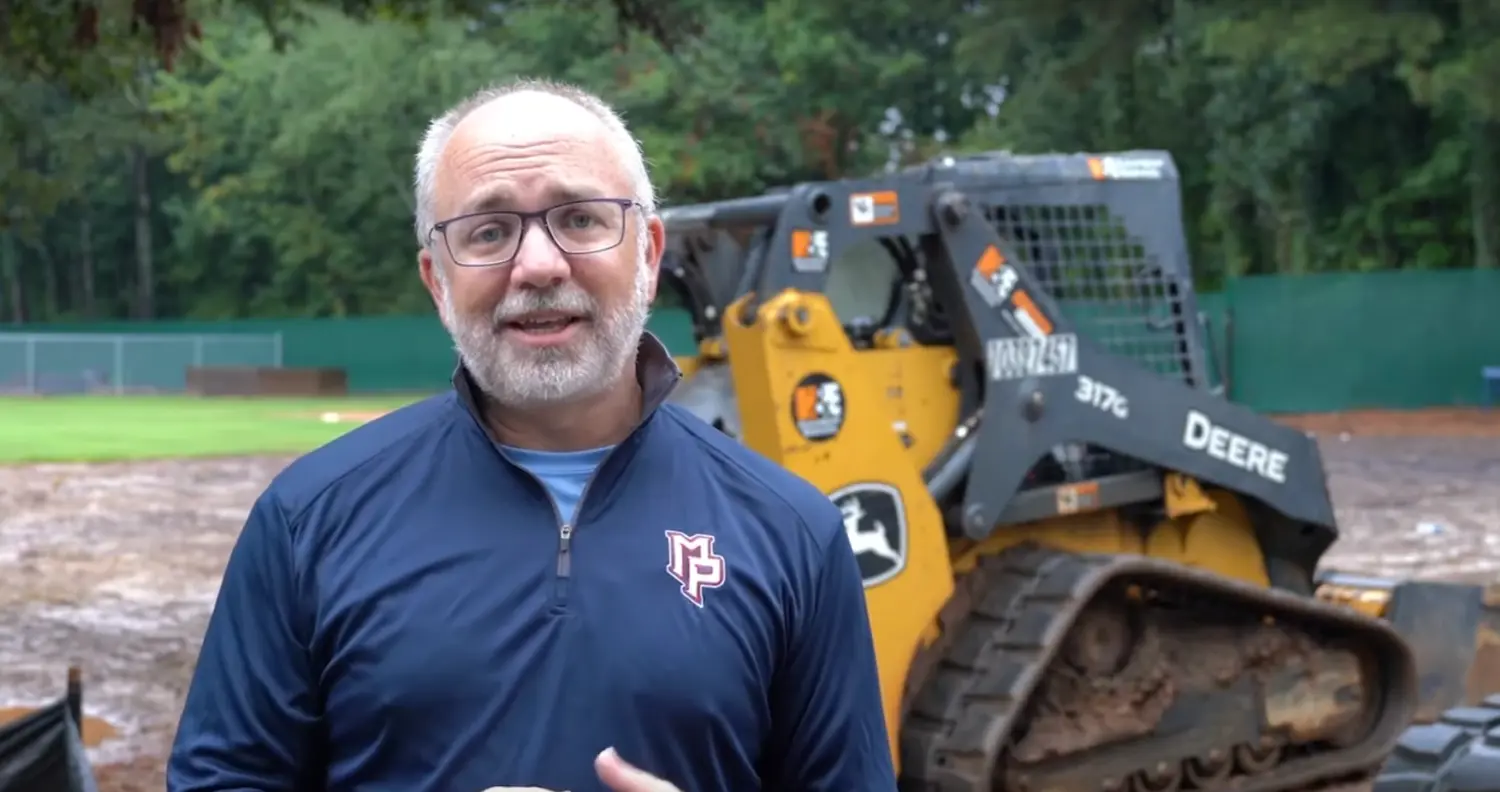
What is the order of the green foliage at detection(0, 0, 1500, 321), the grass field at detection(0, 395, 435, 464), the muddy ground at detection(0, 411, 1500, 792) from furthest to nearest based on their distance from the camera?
the green foliage at detection(0, 0, 1500, 321) → the grass field at detection(0, 395, 435, 464) → the muddy ground at detection(0, 411, 1500, 792)

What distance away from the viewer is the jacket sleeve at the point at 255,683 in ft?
7.34

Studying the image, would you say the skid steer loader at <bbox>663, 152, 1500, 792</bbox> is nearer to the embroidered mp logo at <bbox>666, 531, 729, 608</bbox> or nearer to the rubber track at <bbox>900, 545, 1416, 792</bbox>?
the rubber track at <bbox>900, 545, 1416, 792</bbox>

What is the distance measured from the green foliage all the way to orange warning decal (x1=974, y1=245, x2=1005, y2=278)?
11640mm

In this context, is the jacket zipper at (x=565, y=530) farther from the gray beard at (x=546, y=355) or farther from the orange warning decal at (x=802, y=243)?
the orange warning decal at (x=802, y=243)

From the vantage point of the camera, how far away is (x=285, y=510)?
7.43 ft

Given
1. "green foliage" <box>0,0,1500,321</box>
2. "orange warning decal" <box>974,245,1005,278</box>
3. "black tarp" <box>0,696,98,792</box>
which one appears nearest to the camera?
"black tarp" <box>0,696,98,792</box>

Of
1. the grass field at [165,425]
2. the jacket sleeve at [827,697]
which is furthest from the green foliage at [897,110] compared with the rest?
the jacket sleeve at [827,697]

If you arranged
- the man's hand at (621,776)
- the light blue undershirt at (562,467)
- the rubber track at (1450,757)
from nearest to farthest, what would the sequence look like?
1. the man's hand at (621,776)
2. the light blue undershirt at (562,467)
3. the rubber track at (1450,757)

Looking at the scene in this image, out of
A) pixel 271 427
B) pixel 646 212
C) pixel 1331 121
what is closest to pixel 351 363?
pixel 271 427

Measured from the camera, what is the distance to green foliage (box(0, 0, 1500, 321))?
30125 millimetres

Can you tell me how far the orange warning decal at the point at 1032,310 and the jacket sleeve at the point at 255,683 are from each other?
477 centimetres

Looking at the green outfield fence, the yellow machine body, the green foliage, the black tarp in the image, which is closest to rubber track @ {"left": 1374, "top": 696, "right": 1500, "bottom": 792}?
the yellow machine body

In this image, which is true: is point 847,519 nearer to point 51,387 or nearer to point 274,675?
point 274,675

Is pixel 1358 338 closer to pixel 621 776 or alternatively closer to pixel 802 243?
pixel 802 243
